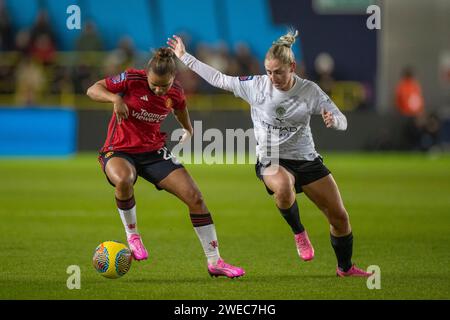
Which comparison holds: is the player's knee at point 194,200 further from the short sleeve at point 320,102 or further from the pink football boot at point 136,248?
the short sleeve at point 320,102

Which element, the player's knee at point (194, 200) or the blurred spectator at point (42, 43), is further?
the blurred spectator at point (42, 43)

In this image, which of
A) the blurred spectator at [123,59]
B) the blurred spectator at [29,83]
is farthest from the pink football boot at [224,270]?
the blurred spectator at [29,83]

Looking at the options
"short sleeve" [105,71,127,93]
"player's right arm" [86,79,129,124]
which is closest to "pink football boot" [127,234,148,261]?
"player's right arm" [86,79,129,124]

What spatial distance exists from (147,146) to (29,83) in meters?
16.8

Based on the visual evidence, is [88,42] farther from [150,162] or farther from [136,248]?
[150,162]

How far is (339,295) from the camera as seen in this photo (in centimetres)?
720

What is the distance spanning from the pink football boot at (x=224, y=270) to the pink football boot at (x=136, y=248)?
978 mm

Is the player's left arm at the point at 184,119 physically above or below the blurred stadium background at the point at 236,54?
above

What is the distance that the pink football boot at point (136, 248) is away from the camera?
883cm

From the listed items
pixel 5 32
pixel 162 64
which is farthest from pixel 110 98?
pixel 5 32

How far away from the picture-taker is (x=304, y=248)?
8.30m

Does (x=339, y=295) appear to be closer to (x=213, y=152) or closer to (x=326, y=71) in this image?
(x=213, y=152)

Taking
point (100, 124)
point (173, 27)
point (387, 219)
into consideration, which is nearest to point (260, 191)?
point (387, 219)

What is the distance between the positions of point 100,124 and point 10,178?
6509 millimetres
